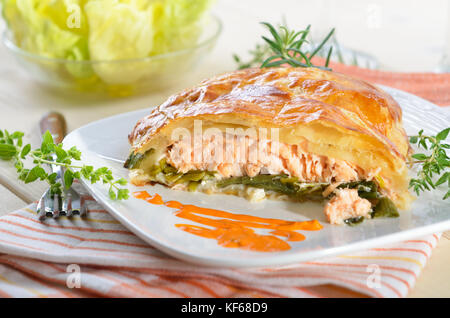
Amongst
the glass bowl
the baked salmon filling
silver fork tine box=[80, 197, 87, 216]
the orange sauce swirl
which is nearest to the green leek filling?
the baked salmon filling

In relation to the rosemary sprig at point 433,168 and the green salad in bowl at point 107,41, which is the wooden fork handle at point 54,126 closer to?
the green salad in bowl at point 107,41

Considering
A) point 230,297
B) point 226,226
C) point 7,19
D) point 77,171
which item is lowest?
point 230,297

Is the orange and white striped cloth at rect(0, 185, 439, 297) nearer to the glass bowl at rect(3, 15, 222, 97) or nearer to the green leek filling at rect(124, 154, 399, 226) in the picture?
the green leek filling at rect(124, 154, 399, 226)

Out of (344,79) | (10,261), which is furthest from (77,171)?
(344,79)

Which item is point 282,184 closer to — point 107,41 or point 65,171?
point 65,171

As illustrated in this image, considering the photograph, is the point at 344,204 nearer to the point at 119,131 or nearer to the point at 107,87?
the point at 119,131

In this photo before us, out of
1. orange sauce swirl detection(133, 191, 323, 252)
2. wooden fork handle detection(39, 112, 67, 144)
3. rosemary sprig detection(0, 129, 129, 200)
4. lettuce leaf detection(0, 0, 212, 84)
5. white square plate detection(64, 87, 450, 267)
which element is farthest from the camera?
lettuce leaf detection(0, 0, 212, 84)

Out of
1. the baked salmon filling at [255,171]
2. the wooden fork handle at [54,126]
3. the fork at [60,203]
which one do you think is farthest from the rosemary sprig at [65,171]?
the wooden fork handle at [54,126]
